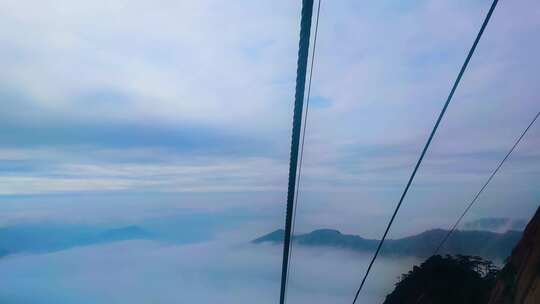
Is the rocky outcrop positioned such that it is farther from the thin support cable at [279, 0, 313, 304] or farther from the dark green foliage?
the dark green foliage

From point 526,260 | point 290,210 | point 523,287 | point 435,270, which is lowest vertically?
point 435,270

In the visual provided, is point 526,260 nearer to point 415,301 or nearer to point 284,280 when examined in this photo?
point 284,280

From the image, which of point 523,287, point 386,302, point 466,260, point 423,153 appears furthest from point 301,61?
point 466,260

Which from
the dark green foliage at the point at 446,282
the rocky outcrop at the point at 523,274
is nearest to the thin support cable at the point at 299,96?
the rocky outcrop at the point at 523,274

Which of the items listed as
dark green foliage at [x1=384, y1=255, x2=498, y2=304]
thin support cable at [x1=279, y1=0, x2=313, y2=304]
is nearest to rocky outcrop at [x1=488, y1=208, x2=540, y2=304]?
thin support cable at [x1=279, y1=0, x2=313, y2=304]

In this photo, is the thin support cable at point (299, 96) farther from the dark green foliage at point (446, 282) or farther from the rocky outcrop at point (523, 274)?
the dark green foliage at point (446, 282)
